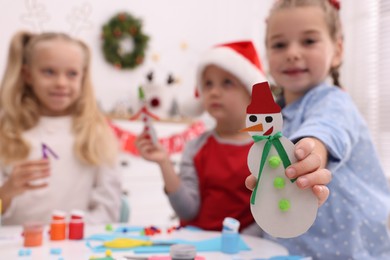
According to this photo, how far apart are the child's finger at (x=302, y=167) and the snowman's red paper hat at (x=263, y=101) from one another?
7 centimetres

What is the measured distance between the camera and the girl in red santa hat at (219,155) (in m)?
1.15

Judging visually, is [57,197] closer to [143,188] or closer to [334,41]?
[334,41]

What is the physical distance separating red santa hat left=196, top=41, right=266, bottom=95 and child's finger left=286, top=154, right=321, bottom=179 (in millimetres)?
717

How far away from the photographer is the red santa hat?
1.18 meters

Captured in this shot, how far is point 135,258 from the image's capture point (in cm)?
70

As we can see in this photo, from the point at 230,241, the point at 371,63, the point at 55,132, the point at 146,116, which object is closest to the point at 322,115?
the point at 230,241

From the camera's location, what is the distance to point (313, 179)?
460 mm

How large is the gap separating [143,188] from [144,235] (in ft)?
6.72

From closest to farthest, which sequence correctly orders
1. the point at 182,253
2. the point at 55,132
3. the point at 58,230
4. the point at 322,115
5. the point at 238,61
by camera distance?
the point at 182,253 → the point at 322,115 → the point at 58,230 → the point at 238,61 → the point at 55,132

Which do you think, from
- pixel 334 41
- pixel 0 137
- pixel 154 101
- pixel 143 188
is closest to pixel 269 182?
pixel 334 41

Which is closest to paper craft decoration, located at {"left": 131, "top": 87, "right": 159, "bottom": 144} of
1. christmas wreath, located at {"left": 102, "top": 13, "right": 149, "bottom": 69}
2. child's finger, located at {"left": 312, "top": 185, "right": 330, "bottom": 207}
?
child's finger, located at {"left": 312, "top": 185, "right": 330, "bottom": 207}

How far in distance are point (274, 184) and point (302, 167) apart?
4 centimetres

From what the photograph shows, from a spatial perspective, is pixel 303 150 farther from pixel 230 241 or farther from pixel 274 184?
pixel 230 241

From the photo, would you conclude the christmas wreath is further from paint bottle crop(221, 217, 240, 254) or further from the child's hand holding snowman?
the child's hand holding snowman
